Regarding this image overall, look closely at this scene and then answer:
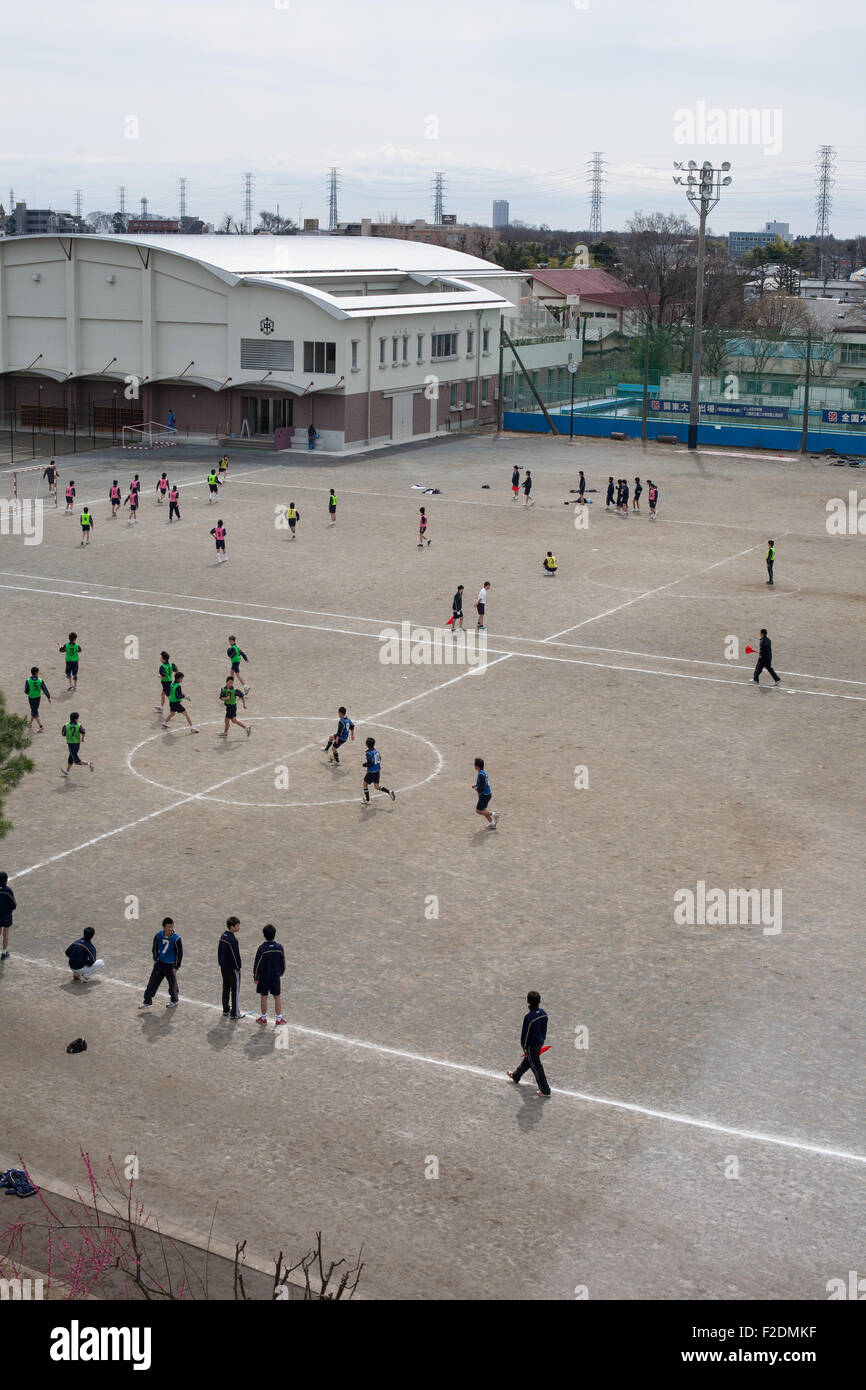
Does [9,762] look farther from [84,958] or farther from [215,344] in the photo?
[215,344]

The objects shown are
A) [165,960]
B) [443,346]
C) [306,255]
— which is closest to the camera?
[165,960]

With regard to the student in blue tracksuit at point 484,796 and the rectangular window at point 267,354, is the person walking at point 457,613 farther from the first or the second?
the rectangular window at point 267,354

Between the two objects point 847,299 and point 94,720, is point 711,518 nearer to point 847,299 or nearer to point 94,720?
point 94,720

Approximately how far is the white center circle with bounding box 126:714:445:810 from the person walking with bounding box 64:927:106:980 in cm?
649

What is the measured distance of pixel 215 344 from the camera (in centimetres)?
7038

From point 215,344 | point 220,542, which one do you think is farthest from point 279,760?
point 215,344

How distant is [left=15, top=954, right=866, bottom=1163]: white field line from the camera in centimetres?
1480

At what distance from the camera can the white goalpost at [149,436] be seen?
70.2 metres

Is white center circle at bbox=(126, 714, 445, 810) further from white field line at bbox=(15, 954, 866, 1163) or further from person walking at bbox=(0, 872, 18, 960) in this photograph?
white field line at bbox=(15, 954, 866, 1163)

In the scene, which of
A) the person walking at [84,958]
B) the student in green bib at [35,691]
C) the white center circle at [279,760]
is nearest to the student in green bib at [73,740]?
the white center circle at [279,760]

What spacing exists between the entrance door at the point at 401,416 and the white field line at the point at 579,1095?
5801 centimetres

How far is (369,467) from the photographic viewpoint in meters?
65.5

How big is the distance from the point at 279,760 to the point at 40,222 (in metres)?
143

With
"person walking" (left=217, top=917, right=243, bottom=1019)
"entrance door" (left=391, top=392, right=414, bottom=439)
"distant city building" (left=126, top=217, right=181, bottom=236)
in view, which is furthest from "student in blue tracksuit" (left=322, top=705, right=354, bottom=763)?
"distant city building" (left=126, top=217, right=181, bottom=236)
